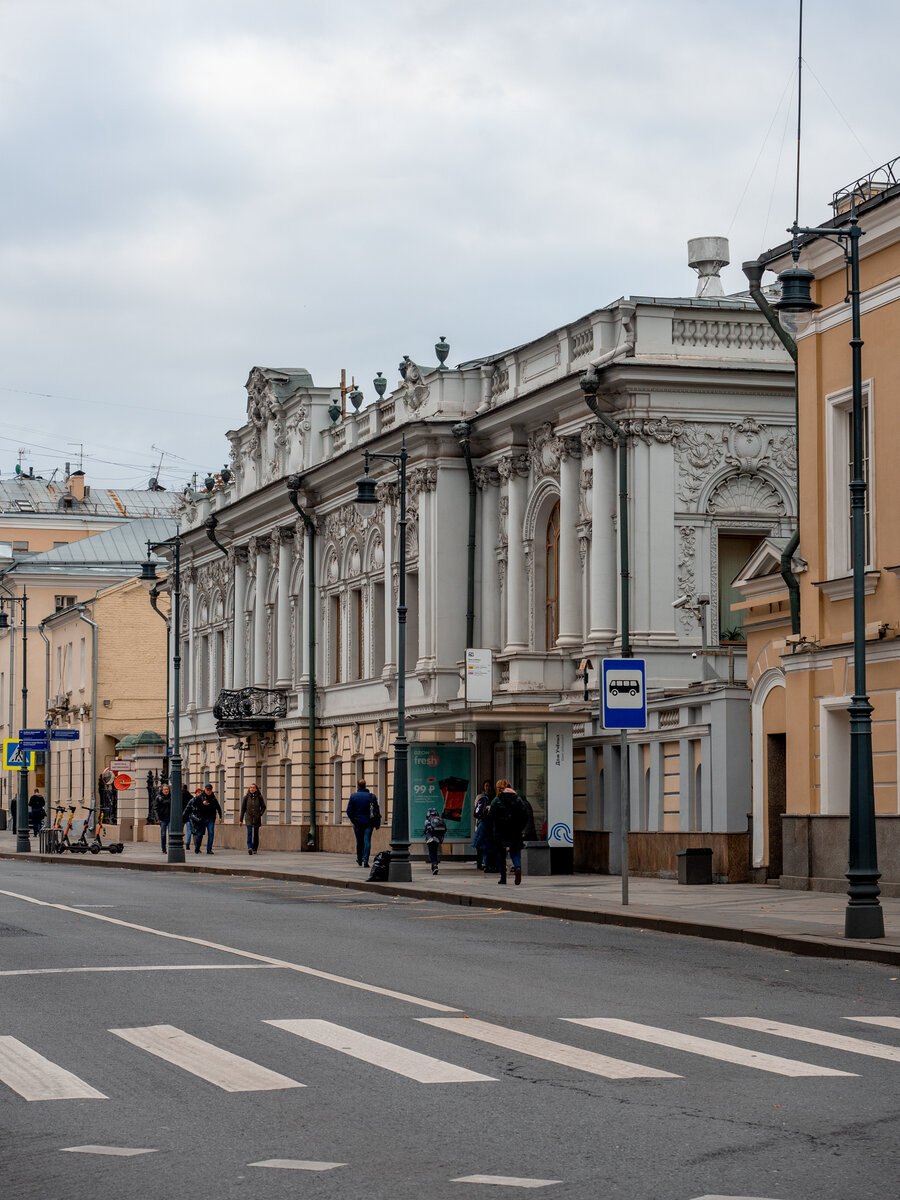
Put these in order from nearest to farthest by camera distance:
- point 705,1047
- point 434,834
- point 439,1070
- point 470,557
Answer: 1. point 439,1070
2. point 705,1047
3. point 434,834
4. point 470,557

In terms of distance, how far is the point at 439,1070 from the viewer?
33.8 ft

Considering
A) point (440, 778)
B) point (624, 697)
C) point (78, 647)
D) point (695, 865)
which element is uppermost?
point (78, 647)

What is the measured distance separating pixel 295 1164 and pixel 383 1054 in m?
3.09

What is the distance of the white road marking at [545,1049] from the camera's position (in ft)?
33.7

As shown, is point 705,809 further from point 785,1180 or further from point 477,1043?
point 785,1180

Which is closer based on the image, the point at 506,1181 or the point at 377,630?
the point at 506,1181

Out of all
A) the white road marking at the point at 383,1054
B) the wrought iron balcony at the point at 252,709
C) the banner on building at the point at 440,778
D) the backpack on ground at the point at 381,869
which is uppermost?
the wrought iron balcony at the point at 252,709

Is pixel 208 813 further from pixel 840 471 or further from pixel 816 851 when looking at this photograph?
pixel 840 471

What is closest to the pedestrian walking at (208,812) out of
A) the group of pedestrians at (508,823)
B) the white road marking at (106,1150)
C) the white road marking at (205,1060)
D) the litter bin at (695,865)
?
the group of pedestrians at (508,823)

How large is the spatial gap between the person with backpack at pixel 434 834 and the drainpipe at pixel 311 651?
1299 cm

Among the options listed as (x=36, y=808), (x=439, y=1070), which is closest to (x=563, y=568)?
(x=439, y=1070)

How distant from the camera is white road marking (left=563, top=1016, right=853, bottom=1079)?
10.4 metres

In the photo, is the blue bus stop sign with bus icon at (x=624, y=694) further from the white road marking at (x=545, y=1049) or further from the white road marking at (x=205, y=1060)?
the white road marking at (x=205, y=1060)

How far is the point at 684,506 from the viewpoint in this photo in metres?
35.8
